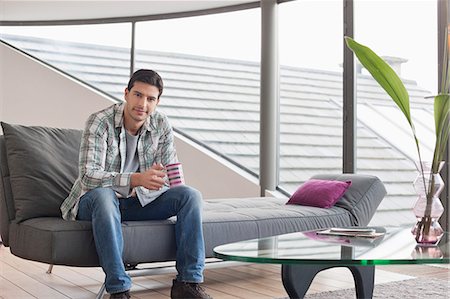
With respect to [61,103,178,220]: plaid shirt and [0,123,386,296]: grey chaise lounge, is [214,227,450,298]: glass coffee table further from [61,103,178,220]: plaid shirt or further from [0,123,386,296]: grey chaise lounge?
[61,103,178,220]: plaid shirt

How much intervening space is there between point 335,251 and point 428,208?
0.54 metres

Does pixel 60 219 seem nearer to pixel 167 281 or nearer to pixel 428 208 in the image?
pixel 167 281

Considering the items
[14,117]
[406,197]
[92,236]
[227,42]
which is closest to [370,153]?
[406,197]

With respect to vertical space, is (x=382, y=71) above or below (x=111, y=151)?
above

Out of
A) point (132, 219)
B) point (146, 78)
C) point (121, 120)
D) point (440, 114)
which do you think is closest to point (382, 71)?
point (440, 114)

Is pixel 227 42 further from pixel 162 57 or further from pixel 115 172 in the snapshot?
pixel 115 172

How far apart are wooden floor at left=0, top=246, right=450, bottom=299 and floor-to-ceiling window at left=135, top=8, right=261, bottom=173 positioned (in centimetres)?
225

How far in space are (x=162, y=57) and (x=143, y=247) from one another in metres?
3.75

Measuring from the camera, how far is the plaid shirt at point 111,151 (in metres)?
2.89

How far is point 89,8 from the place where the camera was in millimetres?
6023

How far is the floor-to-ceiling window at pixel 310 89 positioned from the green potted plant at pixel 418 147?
278 centimetres

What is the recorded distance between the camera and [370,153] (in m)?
5.10

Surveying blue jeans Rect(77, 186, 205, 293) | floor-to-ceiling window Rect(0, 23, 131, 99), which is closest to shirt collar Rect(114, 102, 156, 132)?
blue jeans Rect(77, 186, 205, 293)

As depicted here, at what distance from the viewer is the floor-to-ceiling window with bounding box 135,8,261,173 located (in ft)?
19.9
